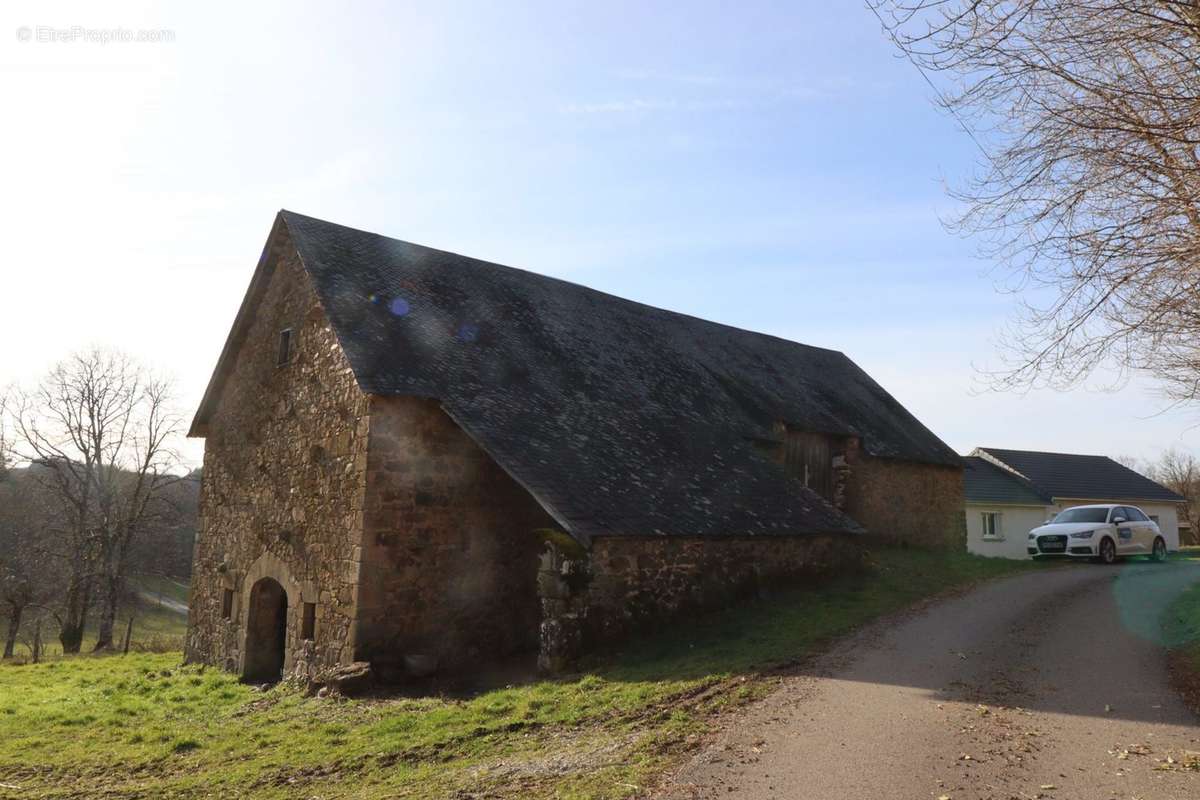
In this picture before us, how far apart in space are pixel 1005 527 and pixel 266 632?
94.4 ft

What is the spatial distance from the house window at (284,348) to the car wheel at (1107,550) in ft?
62.1

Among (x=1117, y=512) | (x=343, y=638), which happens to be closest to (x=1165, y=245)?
(x=343, y=638)

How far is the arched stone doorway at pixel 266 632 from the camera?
541 inches

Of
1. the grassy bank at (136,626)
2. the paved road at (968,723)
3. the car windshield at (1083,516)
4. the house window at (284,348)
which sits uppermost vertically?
A: the house window at (284,348)

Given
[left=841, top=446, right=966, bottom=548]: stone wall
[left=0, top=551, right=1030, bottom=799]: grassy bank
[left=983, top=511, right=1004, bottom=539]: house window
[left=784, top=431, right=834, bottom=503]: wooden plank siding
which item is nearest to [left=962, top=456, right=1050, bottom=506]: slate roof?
[left=983, top=511, right=1004, bottom=539]: house window

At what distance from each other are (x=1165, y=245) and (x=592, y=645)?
25.3 ft

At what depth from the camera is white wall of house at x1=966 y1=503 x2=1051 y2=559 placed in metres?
32.1

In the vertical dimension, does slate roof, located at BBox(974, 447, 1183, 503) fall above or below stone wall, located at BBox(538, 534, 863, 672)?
above

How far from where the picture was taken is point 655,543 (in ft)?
38.2

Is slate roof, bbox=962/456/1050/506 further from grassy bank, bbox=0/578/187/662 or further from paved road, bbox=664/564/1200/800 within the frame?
grassy bank, bbox=0/578/187/662

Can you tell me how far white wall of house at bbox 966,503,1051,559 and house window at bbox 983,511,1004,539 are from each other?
1.6 inches

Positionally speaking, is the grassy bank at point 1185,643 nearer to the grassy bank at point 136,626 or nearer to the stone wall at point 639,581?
the stone wall at point 639,581

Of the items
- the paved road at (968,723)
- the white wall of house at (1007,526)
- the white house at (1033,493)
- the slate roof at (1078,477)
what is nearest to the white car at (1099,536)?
→ the white house at (1033,493)

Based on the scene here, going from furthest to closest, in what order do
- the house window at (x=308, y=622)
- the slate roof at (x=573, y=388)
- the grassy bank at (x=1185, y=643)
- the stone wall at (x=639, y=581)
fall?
the house window at (x=308, y=622) < the slate roof at (x=573, y=388) < the stone wall at (x=639, y=581) < the grassy bank at (x=1185, y=643)
